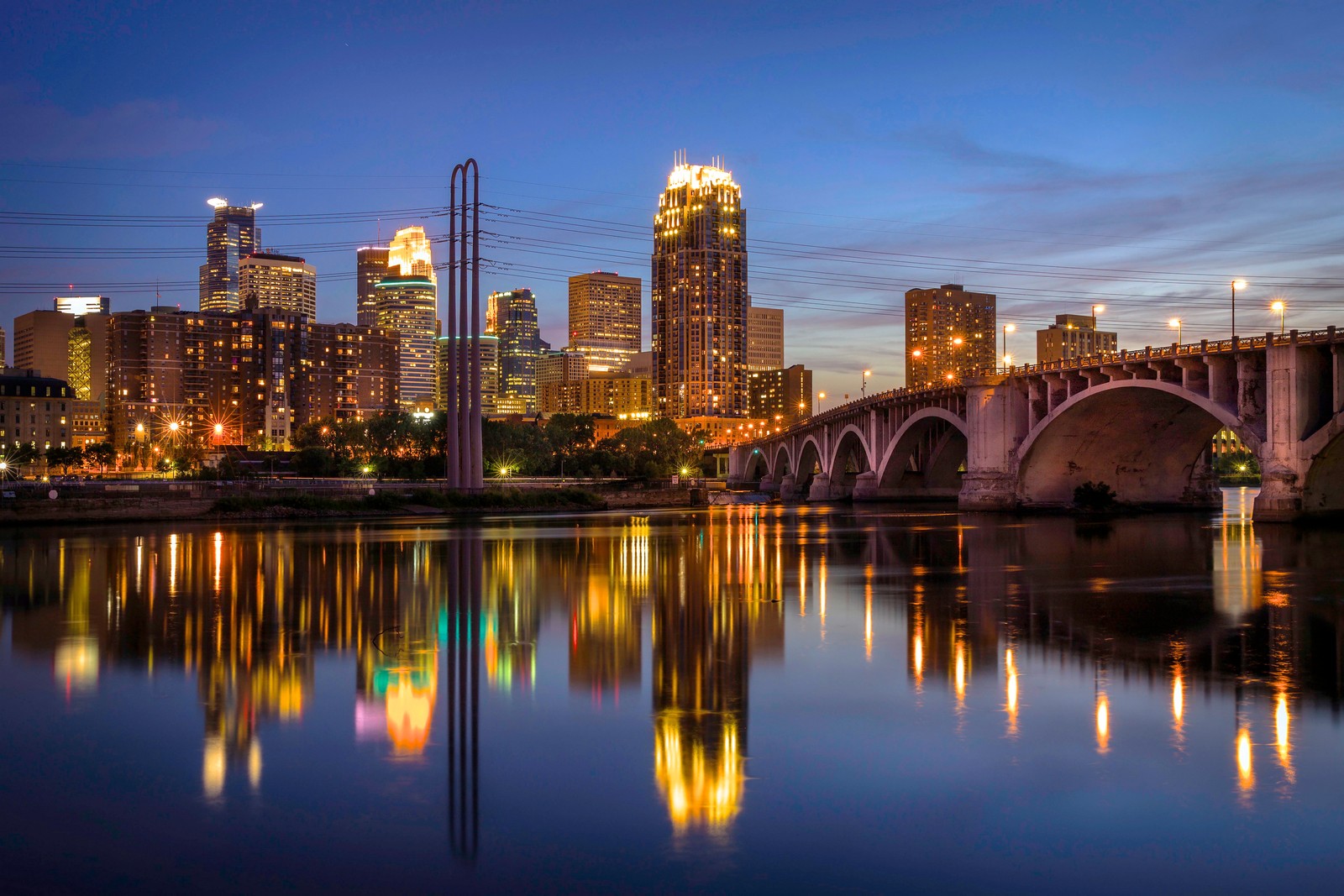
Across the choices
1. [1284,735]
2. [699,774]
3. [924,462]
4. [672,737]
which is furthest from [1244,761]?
[924,462]

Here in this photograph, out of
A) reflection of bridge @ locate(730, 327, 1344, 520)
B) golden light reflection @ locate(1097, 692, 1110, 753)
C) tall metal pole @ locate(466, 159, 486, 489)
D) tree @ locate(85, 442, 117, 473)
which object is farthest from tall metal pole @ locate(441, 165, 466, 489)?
tree @ locate(85, 442, 117, 473)

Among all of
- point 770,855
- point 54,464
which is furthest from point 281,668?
point 54,464

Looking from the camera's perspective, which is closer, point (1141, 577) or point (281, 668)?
point (281, 668)

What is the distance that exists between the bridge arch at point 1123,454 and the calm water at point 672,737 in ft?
161

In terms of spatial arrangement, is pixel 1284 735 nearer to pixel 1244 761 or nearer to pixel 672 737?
pixel 1244 761

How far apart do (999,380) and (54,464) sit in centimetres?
14434

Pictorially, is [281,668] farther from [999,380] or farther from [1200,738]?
[999,380]

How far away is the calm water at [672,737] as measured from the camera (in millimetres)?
9852

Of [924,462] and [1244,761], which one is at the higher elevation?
[924,462]

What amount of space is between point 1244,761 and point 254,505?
70672mm

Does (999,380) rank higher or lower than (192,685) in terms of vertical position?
higher

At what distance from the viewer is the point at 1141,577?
32906mm

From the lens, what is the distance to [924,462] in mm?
118188

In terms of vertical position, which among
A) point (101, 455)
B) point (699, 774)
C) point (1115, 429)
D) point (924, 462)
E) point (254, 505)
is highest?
point (101, 455)
